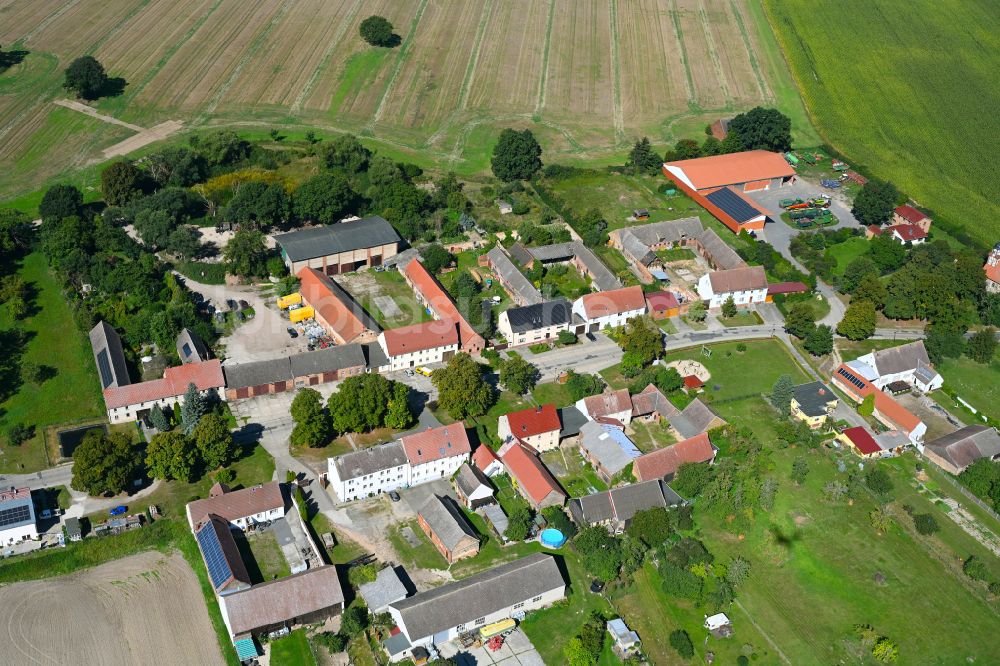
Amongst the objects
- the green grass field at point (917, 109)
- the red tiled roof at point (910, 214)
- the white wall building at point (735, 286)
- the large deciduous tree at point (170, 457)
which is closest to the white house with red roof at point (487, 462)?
the large deciduous tree at point (170, 457)

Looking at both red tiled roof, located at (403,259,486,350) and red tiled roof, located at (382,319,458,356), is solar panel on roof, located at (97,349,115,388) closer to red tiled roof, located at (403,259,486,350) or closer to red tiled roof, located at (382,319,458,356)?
red tiled roof, located at (382,319,458,356)

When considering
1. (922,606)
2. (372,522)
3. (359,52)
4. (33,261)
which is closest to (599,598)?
(372,522)

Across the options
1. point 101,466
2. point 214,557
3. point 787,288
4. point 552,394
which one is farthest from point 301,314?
point 787,288

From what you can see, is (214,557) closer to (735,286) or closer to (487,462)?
(487,462)

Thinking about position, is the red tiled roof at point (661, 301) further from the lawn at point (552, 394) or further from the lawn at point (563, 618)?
the lawn at point (563, 618)

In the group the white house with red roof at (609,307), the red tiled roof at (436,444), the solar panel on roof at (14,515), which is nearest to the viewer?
the solar panel on roof at (14,515)

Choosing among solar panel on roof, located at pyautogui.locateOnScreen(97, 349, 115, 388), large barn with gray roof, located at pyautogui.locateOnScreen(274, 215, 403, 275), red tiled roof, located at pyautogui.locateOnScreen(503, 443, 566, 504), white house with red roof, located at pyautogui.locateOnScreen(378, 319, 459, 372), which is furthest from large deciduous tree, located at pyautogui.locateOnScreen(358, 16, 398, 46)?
red tiled roof, located at pyautogui.locateOnScreen(503, 443, 566, 504)
